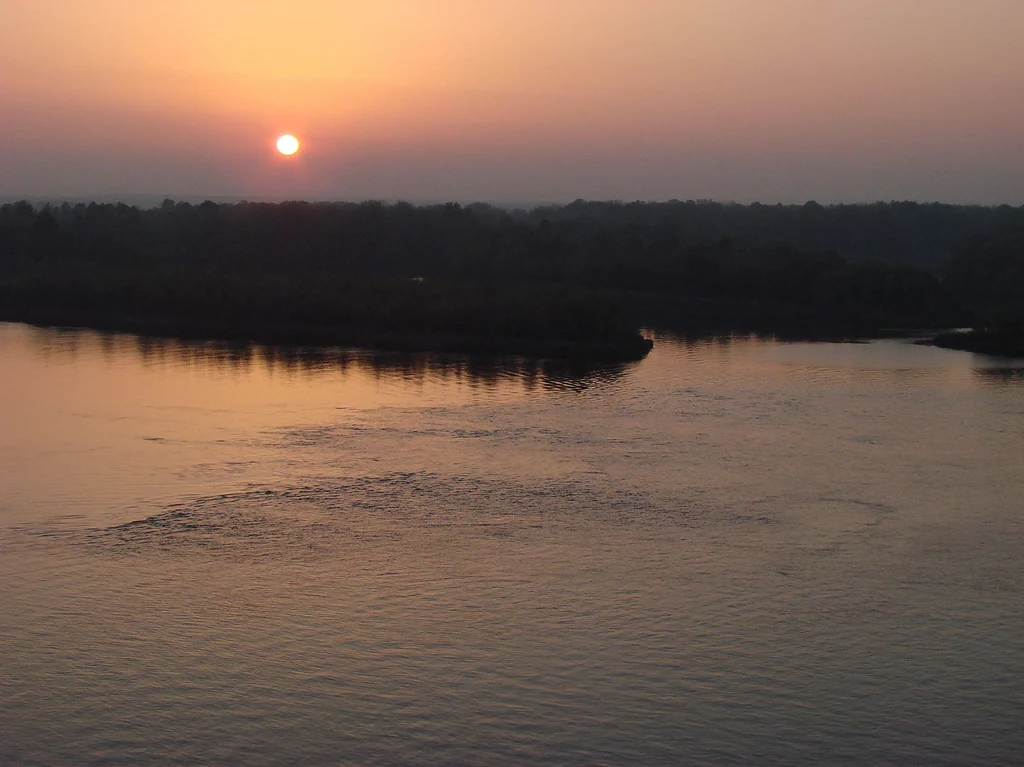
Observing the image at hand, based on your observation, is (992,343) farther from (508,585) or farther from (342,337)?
(508,585)

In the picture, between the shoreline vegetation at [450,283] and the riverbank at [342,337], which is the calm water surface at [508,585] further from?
the shoreline vegetation at [450,283]

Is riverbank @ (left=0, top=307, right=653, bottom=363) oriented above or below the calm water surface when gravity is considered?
above

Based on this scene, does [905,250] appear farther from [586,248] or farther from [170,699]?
[170,699]

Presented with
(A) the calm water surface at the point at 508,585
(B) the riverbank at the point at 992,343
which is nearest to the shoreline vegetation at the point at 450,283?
(B) the riverbank at the point at 992,343

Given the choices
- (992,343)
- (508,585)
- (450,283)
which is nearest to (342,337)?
(450,283)

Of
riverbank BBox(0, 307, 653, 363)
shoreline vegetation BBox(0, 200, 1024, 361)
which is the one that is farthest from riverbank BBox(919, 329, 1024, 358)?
riverbank BBox(0, 307, 653, 363)

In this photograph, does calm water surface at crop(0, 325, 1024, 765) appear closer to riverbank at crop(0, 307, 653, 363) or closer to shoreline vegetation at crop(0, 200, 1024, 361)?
riverbank at crop(0, 307, 653, 363)
